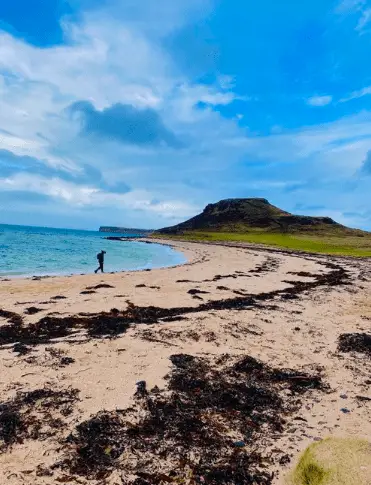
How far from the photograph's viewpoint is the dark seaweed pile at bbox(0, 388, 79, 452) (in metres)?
4.91

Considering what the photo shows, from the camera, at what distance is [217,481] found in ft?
13.6

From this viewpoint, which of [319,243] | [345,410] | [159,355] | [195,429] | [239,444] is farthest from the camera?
[319,243]

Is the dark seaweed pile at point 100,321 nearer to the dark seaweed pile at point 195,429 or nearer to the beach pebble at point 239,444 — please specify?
the dark seaweed pile at point 195,429

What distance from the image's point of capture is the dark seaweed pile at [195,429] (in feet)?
14.1

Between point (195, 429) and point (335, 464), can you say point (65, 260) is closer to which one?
point (195, 429)

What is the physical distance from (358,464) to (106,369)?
16.9 ft

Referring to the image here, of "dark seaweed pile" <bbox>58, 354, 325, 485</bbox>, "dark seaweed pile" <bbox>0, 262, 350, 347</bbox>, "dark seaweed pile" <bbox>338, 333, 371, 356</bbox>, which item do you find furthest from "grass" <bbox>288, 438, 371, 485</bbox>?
"dark seaweed pile" <bbox>0, 262, 350, 347</bbox>

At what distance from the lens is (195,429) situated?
207 inches

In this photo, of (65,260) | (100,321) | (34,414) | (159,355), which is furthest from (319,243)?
(34,414)

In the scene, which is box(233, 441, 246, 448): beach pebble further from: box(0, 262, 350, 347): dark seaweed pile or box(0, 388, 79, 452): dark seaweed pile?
box(0, 262, 350, 347): dark seaweed pile

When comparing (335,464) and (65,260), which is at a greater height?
(335,464)

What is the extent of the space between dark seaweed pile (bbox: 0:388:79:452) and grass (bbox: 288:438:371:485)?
3.68m

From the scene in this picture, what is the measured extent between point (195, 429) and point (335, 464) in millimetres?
2166

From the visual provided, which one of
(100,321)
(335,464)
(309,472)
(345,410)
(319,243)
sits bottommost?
(100,321)
